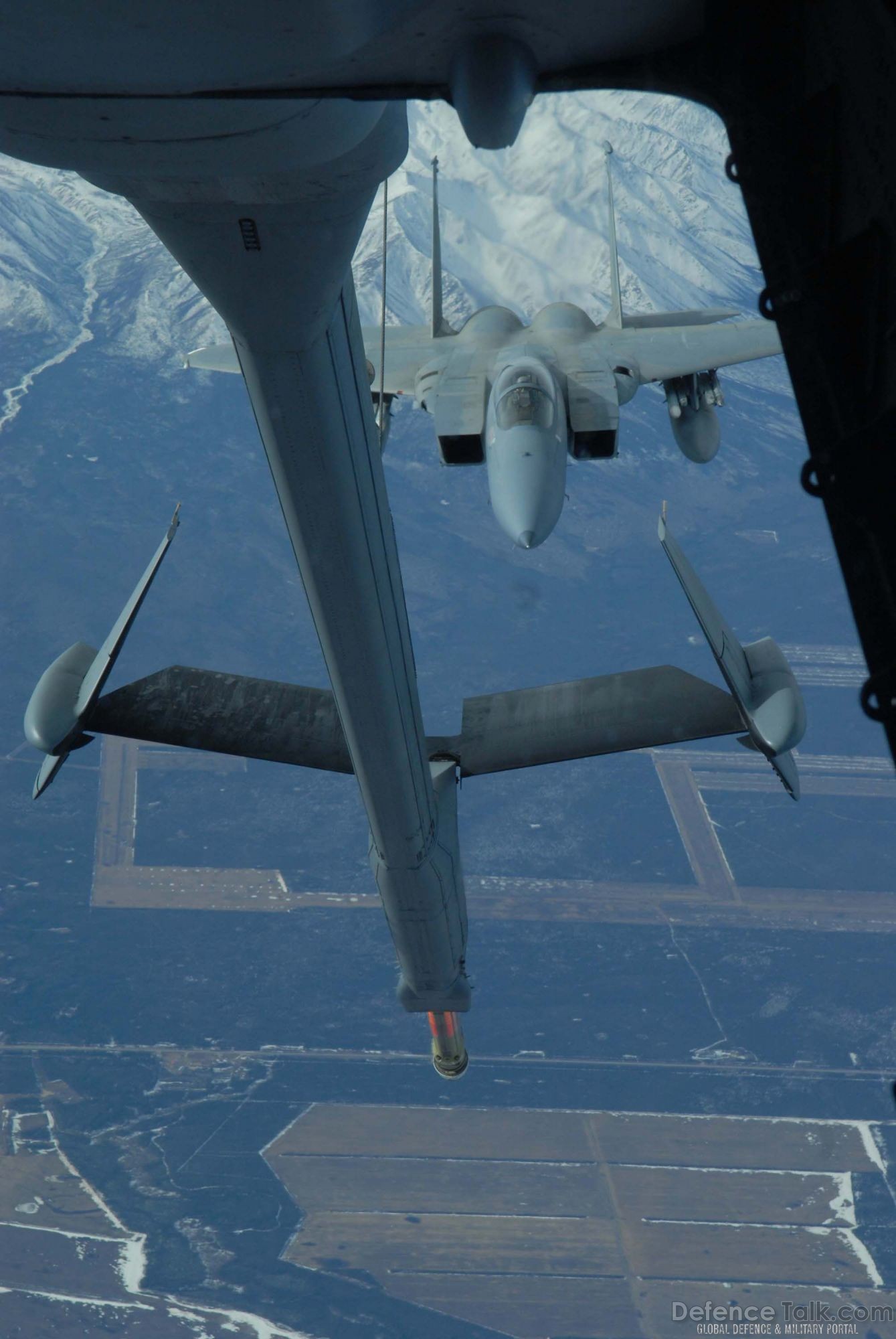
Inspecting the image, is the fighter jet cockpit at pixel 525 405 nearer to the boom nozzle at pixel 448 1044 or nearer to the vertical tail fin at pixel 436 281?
the vertical tail fin at pixel 436 281

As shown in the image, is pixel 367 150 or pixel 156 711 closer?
pixel 367 150

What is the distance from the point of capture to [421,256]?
152 metres

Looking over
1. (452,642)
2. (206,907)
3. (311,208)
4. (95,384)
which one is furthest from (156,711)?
(95,384)

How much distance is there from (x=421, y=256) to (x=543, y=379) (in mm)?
139305

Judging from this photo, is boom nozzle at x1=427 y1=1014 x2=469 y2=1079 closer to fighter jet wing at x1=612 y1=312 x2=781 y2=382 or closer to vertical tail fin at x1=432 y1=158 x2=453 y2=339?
vertical tail fin at x1=432 y1=158 x2=453 y2=339

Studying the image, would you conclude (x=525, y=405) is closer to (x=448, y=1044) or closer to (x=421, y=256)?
(x=448, y=1044)

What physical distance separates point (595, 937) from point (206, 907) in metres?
34.2

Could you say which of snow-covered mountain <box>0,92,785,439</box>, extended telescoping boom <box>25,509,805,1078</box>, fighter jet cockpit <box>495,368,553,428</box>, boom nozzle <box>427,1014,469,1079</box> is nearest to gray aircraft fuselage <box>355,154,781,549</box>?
fighter jet cockpit <box>495,368,553,428</box>

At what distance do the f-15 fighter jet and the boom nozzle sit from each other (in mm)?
8287

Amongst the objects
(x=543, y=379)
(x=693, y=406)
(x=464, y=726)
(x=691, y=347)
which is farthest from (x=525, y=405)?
(x=464, y=726)

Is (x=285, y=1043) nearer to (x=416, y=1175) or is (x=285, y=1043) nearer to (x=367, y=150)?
(x=416, y=1175)

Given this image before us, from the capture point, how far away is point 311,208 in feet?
20.1

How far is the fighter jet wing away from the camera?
80.5 ft

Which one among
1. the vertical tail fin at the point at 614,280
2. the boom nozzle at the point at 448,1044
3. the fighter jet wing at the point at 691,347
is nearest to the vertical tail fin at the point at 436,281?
the vertical tail fin at the point at 614,280
